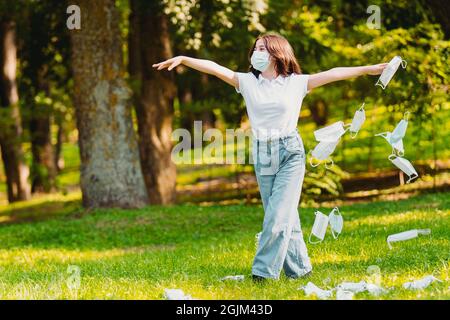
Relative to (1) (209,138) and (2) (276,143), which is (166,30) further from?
Answer: (2) (276,143)

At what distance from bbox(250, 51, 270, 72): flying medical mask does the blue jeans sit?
65 centimetres

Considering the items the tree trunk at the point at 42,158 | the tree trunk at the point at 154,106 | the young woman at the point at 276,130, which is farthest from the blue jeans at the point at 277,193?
the tree trunk at the point at 42,158

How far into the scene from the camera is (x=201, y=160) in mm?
24938

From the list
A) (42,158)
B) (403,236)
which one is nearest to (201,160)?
(42,158)

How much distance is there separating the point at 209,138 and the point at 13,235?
520 inches

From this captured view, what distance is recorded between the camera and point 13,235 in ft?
44.8

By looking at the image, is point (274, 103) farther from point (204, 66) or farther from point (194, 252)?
point (194, 252)

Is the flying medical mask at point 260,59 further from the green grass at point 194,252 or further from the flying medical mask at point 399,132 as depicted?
the green grass at point 194,252

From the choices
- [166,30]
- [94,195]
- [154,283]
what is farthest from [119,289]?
[166,30]

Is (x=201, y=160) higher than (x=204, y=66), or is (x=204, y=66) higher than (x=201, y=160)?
(x=204, y=66)

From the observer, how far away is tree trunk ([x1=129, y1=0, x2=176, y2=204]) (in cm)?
1836

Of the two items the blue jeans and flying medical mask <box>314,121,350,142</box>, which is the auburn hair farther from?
flying medical mask <box>314,121,350,142</box>

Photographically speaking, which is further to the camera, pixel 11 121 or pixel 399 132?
pixel 11 121

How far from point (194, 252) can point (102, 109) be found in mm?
5956
